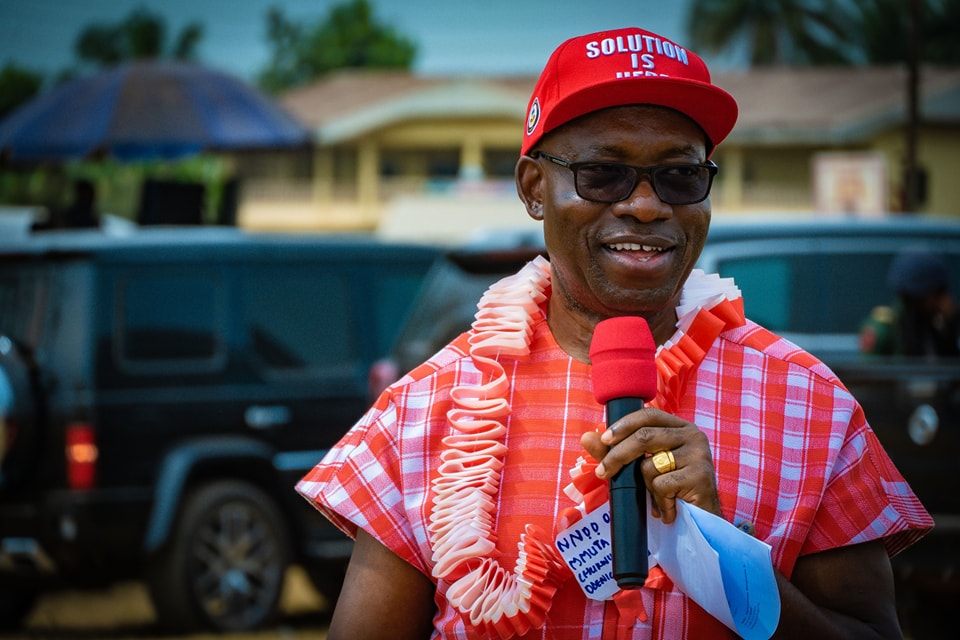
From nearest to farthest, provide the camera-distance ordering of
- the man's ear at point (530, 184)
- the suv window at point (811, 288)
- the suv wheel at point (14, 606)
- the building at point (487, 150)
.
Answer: the man's ear at point (530, 184) → the suv window at point (811, 288) → the suv wheel at point (14, 606) → the building at point (487, 150)

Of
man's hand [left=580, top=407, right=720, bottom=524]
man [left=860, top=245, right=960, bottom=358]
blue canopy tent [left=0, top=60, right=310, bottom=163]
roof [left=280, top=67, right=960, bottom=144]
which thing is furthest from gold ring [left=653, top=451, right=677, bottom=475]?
roof [left=280, top=67, right=960, bottom=144]

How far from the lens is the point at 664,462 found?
194 cm

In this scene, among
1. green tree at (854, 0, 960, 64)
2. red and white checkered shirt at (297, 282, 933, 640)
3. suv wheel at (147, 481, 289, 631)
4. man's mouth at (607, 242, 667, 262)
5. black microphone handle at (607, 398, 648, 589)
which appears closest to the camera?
black microphone handle at (607, 398, 648, 589)

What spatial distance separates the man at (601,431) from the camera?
2189 mm

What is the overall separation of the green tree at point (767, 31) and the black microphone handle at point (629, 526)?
59273mm

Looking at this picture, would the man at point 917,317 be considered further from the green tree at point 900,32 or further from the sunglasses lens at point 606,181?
the green tree at point 900,32

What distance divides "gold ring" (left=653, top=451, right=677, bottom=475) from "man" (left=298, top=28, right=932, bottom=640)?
22 cm

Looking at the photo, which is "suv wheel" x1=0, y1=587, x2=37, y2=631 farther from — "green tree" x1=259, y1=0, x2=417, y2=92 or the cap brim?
"green tree" x1=259, y1=0, x2=417, y2=92

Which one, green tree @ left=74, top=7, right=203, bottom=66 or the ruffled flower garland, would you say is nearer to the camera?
the ruffled flower garland

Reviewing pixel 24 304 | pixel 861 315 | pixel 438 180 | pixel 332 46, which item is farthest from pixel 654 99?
pixel 332 46

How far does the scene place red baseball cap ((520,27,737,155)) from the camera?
2.26 metres

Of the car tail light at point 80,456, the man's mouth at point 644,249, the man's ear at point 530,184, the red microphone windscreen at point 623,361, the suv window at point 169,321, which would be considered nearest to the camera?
the red microphone windscreen at point 623,361

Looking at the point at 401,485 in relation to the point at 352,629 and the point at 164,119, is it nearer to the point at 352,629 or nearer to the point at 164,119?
the point at 352,629

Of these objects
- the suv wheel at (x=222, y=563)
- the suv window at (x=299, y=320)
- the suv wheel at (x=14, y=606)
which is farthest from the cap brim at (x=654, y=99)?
the suv wheel at (x=14, y=606)
